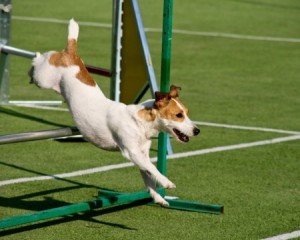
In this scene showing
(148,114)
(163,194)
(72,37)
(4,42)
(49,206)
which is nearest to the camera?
(148,114)

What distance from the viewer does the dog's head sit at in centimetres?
828

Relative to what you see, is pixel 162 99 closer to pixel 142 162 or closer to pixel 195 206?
pixel 142 162

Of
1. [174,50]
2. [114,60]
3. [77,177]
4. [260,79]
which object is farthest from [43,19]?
[77,177]

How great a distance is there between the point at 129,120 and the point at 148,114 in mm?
153

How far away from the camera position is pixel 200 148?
1207 cm

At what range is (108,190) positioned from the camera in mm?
10031

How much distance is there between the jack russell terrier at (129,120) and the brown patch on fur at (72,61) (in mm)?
11

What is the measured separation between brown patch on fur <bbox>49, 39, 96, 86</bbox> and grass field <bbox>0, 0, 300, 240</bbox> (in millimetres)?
1151

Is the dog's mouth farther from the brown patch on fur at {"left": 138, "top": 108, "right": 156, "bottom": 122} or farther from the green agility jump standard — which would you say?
the green agility jump standard

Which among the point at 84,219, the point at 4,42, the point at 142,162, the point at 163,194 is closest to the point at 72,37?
the point at 142,162

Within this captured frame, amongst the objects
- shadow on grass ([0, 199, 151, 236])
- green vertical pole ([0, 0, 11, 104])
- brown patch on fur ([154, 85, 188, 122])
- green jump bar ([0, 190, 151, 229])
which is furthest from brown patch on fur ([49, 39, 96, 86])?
green vertical pole ([0, 0, 11, 104])

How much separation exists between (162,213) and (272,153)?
2875mm

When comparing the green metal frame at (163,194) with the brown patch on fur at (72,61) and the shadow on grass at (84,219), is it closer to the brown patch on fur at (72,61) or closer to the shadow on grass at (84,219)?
the shadow on grass at (84,219)

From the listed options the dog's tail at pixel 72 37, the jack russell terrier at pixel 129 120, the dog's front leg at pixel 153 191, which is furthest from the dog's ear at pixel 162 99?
the dog's tail at pixel 72 37
